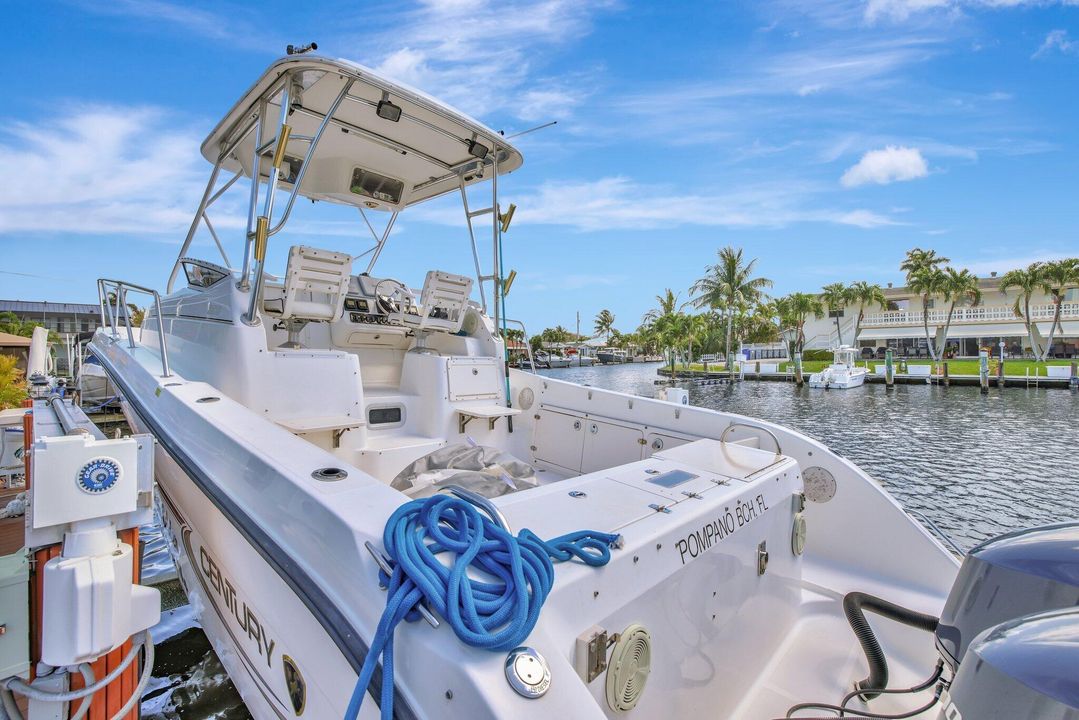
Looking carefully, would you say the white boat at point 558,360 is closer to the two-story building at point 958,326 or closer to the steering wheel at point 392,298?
the two-story building at point 958,326

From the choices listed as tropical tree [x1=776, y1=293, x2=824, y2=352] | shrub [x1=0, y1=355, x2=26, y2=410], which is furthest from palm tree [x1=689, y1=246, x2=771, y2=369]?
shrub [x1=0, y1=355, x2=26, y2=410]

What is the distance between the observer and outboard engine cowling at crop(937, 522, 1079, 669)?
1.35 m

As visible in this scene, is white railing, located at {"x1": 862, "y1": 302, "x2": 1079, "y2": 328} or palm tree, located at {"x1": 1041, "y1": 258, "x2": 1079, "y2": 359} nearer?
palm tree, located at {"x1": 1041, "y1": 258, "x2": 1079, "y2": 359}

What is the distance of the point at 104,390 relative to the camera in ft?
21.2

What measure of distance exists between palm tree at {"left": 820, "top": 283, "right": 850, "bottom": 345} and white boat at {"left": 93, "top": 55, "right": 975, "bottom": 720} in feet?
178

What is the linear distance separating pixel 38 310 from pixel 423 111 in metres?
60.2

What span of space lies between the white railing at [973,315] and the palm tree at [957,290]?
0.71m

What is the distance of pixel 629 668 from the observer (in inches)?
55.9

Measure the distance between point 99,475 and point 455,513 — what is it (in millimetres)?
1028

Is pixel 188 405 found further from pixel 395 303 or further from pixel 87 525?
pixel 395 303

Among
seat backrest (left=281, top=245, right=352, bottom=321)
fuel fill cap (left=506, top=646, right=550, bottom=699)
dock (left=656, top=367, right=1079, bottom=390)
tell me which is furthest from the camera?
dock (left=656, top=367, right=1079, bottom=390)

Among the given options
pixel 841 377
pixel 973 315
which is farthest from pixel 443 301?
pixel 973 315

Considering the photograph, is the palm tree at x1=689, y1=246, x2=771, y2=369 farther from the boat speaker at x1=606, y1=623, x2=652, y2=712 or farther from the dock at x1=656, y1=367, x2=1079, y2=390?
the boat speaker at x1=606, y1=623, x2=652, y2=712

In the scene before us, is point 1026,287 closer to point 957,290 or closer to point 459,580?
point 957,290
